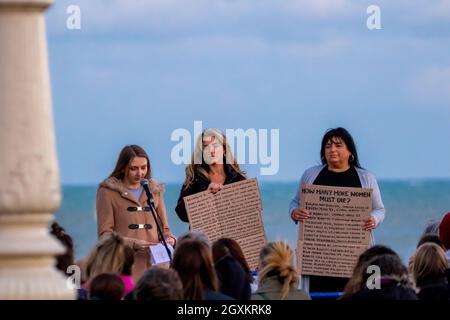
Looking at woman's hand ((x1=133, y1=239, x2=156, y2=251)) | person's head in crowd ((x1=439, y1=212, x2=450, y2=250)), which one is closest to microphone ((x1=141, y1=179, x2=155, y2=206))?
woman's hand ((x1=133, y1=239, x2=156, y2=251))

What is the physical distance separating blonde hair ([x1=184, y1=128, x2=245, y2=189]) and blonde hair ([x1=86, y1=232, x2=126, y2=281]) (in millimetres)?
2247

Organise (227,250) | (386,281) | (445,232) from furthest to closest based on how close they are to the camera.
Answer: (445,232), (227,250), (386,281)

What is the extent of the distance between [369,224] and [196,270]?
3558mm

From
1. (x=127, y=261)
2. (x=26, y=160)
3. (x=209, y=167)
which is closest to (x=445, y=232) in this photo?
(x=209, y=167)

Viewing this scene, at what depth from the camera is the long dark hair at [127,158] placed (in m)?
Result: 15.6

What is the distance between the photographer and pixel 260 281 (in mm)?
13047

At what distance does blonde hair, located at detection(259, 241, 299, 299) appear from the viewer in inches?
507

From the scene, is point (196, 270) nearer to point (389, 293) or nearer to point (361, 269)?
point (389, 293)

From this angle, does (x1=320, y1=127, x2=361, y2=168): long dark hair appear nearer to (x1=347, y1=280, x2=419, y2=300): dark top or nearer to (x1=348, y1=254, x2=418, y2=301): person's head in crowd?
(x1=348, y1=254, x2=418, y2=301): person's head in crowd

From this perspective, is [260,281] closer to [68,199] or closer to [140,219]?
[140,219]

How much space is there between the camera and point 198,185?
1553 centimetres

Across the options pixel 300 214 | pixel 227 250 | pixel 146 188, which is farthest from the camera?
pixel 146 188
